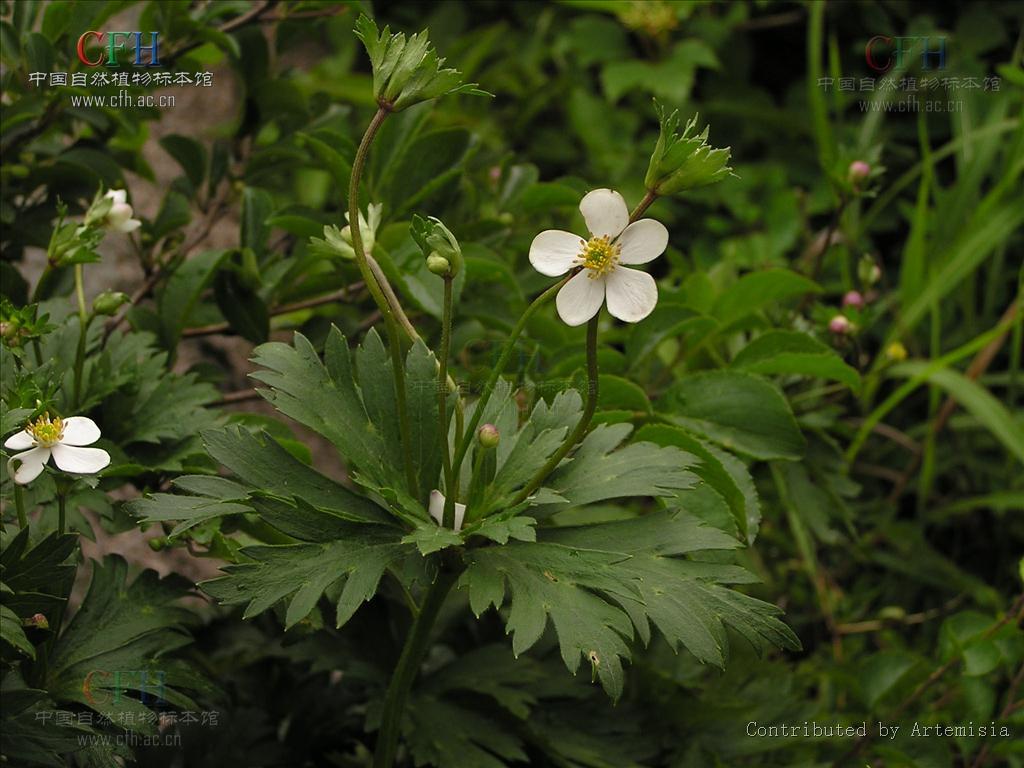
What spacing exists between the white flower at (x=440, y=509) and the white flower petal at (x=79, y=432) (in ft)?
0.96

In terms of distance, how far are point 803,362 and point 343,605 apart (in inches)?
24.2

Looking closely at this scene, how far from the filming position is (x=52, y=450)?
2.77 ft

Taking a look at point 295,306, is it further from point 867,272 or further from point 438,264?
point 867,272

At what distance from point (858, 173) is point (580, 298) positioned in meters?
0.68

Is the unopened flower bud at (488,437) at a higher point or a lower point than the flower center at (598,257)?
lower

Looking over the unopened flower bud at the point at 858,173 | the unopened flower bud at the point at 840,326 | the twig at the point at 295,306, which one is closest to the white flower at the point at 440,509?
the twig at the point at 295,306

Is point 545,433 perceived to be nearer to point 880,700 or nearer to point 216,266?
point 216,266

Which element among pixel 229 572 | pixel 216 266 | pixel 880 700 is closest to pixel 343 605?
pixel 229 572

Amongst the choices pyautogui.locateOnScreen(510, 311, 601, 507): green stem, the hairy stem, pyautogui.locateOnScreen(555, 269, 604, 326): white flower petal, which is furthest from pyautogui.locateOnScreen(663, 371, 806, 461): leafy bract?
the hairy stem

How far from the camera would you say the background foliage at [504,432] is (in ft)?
2.91

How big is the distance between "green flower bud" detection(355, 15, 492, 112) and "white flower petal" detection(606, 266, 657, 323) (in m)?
0.18

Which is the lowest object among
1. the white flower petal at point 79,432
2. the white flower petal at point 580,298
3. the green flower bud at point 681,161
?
the white flower petal at point 79,432

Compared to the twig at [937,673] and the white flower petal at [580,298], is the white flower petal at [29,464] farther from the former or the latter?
the twig at [937,673]

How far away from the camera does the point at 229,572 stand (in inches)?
32.0
